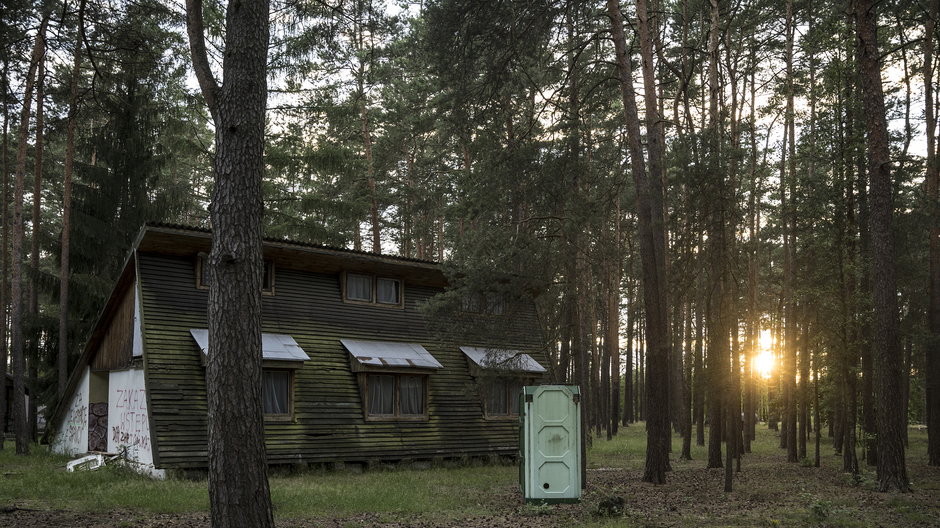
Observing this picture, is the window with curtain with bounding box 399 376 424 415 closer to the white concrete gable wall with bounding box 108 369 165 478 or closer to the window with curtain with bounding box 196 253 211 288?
the window with curtain with bounding box 196 253 211 288

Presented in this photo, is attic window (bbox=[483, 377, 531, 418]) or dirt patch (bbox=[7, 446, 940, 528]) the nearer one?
dirt patch (bbox=[7, 446, 940, 528])

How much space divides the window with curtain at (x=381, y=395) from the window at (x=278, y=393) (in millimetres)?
2243

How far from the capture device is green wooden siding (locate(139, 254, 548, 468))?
17.2 metres

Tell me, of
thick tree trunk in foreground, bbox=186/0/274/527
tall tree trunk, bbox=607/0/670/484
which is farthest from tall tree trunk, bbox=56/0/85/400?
thick tree trunk in foreground, bbox=186/0/274/527

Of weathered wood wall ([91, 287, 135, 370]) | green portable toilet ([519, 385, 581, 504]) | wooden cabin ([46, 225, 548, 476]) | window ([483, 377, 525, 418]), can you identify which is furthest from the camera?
window ([483, 377, 525, 418])

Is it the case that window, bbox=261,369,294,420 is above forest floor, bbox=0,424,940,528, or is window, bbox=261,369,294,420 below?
above

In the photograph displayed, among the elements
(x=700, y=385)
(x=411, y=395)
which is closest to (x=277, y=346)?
(x=411, y=395)

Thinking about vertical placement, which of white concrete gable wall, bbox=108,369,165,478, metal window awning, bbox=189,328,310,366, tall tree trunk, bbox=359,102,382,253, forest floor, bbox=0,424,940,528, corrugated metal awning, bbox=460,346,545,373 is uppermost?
tall tree trunk, bbox=359,102,382,253

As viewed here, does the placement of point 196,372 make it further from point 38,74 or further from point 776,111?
point 776,111

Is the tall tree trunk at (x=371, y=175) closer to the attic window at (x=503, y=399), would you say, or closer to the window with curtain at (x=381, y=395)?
the attic window at (x=503, y=399)

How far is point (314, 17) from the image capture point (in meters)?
10.9

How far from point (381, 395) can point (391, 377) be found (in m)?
0.54

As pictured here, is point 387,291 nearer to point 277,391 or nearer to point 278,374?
point 278,374

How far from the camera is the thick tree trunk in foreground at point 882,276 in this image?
14938 mm
